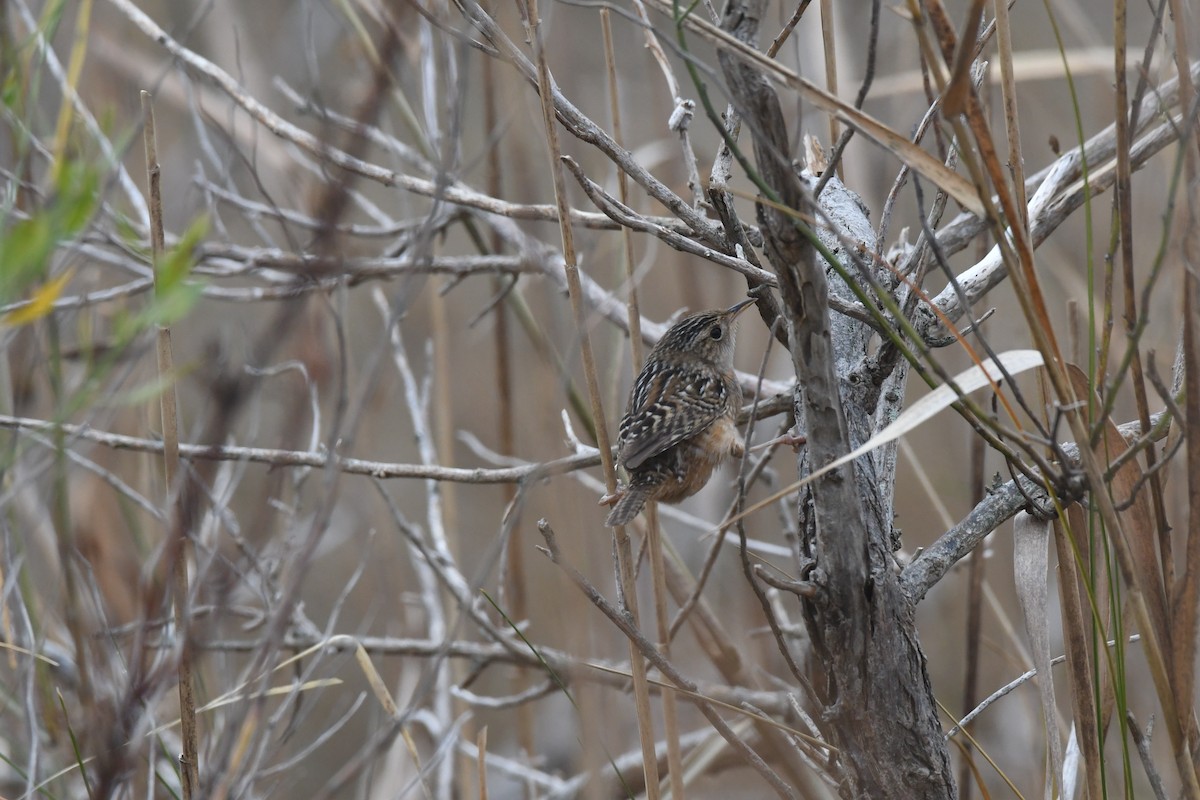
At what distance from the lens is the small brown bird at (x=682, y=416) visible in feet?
8.49

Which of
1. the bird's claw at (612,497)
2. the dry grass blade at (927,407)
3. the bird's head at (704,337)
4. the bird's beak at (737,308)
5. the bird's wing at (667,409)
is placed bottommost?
the bird's claw at (612,497)

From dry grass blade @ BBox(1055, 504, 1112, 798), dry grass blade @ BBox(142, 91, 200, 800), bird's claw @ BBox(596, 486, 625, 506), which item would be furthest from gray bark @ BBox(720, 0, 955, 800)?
dry grass blade @ BBox(142, 91, 200, 800)

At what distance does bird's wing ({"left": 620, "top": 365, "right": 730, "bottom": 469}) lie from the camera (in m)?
2.63

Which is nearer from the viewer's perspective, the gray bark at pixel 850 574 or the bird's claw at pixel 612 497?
the gray bark at pixel 850 574

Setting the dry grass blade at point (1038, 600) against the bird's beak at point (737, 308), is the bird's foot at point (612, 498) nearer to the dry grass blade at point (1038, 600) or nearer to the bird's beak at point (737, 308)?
the dry grass blade at point (1038, 600)

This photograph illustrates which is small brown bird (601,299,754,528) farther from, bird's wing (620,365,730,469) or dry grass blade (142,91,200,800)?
dry grass blade (142,91,200,800)

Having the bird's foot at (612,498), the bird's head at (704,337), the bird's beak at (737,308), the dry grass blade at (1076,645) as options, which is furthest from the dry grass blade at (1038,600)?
the bird's head at (704,337)

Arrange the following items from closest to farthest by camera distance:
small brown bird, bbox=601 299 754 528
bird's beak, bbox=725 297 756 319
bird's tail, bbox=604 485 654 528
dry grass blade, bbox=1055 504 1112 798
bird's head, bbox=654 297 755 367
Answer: dry grass blade, bbox=1055 504 1112 798 < bird's tail, bbox=604 485 654 528 < small brown bird, bbox=601 299 754 528 < bird's beak, bbox=725 297 756 319 < bird's head, bbox=654 297 755 367

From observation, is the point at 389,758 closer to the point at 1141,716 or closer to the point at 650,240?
the point at 650,240

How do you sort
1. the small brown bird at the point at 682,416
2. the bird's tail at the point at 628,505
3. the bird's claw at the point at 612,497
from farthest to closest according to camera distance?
the small brown bird at the point at 682,416, the bird's tail at the point at 628,505, the bird's claw at the point at 612,497

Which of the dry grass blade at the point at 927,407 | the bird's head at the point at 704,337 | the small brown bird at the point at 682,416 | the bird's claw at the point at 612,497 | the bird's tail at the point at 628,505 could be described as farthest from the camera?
the bird's head at the point at 704,337

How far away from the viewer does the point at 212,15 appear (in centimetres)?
416

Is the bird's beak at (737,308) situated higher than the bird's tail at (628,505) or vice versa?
the bird's beak at (737,308)

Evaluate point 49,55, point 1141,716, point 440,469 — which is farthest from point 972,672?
point 49,55
